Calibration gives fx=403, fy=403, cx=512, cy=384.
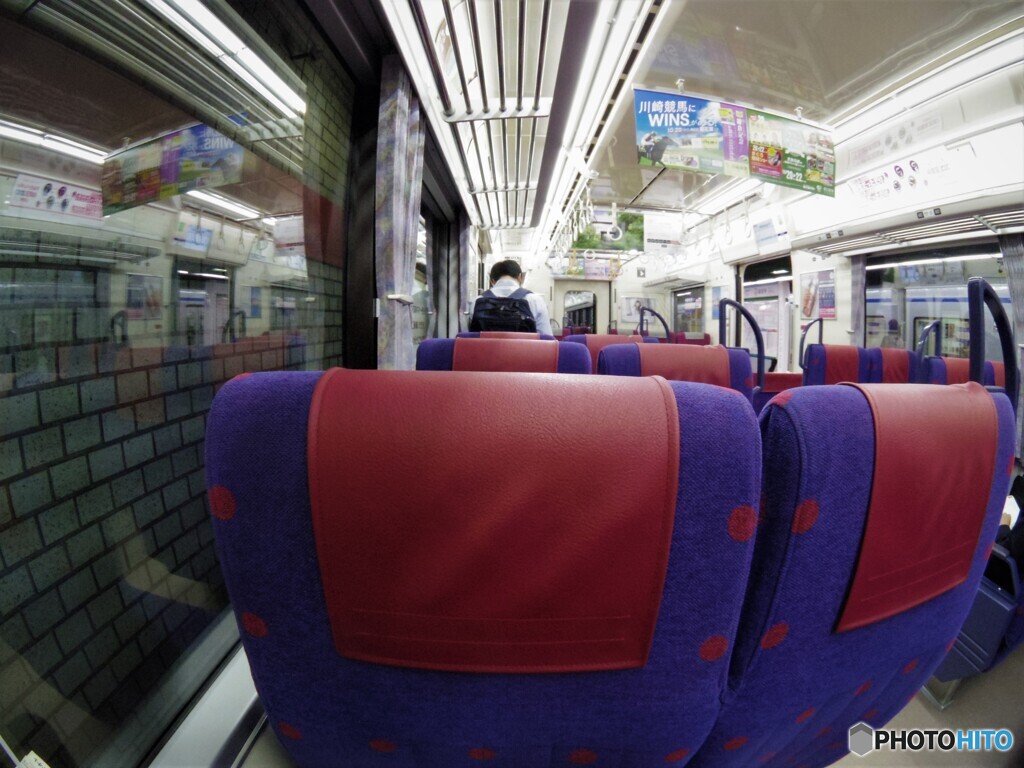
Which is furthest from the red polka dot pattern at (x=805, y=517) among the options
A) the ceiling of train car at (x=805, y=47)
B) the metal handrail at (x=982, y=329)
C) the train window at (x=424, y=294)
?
the train window at (x=424, y=294)

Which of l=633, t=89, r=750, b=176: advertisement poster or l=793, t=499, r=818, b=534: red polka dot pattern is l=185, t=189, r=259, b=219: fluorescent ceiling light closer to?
l=793, t=499, r=818, b=534: red polka dot pattern

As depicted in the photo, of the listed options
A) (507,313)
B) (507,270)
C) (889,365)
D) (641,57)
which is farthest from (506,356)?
(889,365)

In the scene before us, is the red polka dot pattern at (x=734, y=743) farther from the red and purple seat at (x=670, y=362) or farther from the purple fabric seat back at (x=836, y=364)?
the purple fabric seat back at (x=836, y=364)

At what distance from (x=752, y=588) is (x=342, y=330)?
2.70 metres

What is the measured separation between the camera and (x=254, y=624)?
576 mm

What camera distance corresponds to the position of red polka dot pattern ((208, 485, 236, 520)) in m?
0.53

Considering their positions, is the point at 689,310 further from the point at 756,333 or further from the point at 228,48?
the point at 228,48

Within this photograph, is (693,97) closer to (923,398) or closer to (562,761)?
(923,398)

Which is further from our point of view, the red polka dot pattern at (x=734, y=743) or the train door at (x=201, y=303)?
the train door at (x=201, y=303)

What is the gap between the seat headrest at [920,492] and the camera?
594mm

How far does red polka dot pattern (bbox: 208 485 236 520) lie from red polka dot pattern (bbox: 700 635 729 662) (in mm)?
662

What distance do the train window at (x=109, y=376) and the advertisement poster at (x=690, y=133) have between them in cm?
364

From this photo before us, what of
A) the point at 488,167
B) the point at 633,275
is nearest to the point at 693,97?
the point at 488,167

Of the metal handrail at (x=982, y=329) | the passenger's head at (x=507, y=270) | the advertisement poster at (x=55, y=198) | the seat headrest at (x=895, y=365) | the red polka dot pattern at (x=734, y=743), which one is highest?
the passenger's head at (x=507, y=270)
